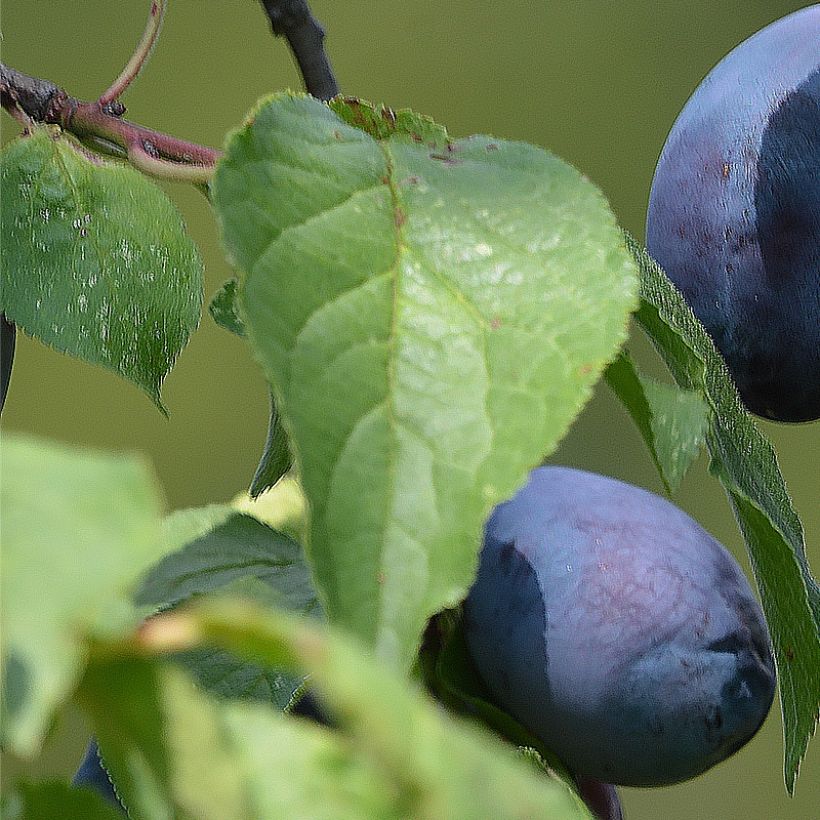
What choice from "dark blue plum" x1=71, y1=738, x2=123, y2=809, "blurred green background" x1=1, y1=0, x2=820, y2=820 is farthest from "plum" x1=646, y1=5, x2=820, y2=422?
"blurred green background" x1=1, y1=0, x2=820, y2=820

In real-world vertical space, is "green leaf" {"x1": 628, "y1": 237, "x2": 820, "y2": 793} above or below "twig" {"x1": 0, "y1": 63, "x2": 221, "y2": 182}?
below

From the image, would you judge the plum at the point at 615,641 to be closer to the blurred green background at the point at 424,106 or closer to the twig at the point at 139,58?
the twig at the point at 139,58

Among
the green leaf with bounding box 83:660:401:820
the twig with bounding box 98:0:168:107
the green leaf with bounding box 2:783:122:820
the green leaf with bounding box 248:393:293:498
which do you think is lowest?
the green leaf with bounding box 248:393:293:498

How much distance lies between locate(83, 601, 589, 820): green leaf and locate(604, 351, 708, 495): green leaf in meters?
0.11

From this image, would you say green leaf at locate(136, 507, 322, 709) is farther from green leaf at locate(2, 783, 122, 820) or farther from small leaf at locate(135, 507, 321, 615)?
green leaf at locate(2, 783, 122, 820)

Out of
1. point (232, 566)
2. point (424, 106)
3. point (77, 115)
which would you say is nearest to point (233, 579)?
point (232, 566)

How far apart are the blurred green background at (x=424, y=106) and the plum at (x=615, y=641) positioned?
0.88 meters

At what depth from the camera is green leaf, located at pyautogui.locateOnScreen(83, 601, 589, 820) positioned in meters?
0.12

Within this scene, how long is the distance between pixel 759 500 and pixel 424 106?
3.89 ft

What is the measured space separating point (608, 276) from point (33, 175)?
0.13 metres

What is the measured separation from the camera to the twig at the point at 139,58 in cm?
29

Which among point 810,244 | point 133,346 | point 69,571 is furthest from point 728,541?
point 69,571

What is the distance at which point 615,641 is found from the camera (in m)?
0.31

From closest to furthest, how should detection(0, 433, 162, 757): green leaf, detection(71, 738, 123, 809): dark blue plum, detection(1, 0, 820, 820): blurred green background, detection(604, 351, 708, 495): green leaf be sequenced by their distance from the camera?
detection(0, 433, 162, 757): green leaf, detection(604, 351, 708, 495): green leaf, detection(71, 738, 123, 809): dark blue plum, detection(1, 0, 820, 820): blurred green background
